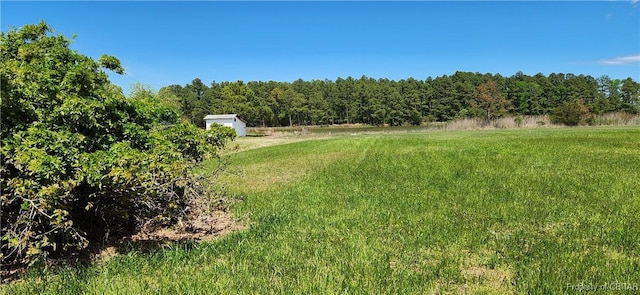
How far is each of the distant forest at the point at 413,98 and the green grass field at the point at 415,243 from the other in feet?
274

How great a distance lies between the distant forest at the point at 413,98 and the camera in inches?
3912

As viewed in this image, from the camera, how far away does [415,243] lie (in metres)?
5.28

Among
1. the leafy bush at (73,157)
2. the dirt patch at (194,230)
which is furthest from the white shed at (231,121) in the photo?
the leafy bush at (73,157)

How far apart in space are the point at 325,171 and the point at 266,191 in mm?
3275

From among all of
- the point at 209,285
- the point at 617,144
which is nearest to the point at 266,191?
the point at 209,285

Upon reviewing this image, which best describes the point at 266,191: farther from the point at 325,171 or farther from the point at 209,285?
the point at 209,285

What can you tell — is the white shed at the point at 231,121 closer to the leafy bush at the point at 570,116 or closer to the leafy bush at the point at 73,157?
the leafy bush at the point at 570,116

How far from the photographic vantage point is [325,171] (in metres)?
12.8

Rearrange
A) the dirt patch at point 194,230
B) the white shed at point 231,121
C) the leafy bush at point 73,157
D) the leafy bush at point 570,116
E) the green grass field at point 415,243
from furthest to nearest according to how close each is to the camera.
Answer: the white shed at point 231,121
the leafy bush at point 570,116
the dirt patch at point 194,230
the leafy bush at point 73,157
the green grass field at point 415,243

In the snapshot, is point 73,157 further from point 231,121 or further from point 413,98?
point 413,98

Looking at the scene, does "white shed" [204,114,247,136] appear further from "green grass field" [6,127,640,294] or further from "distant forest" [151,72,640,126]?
"green grass field" [6,127,640,294]

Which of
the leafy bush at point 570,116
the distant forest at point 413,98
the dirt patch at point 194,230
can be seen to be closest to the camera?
the dirt patch at point 194,230

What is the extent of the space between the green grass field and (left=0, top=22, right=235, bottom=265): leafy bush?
625mm

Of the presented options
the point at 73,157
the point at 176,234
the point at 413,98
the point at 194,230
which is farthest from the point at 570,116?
the point at 413,98
